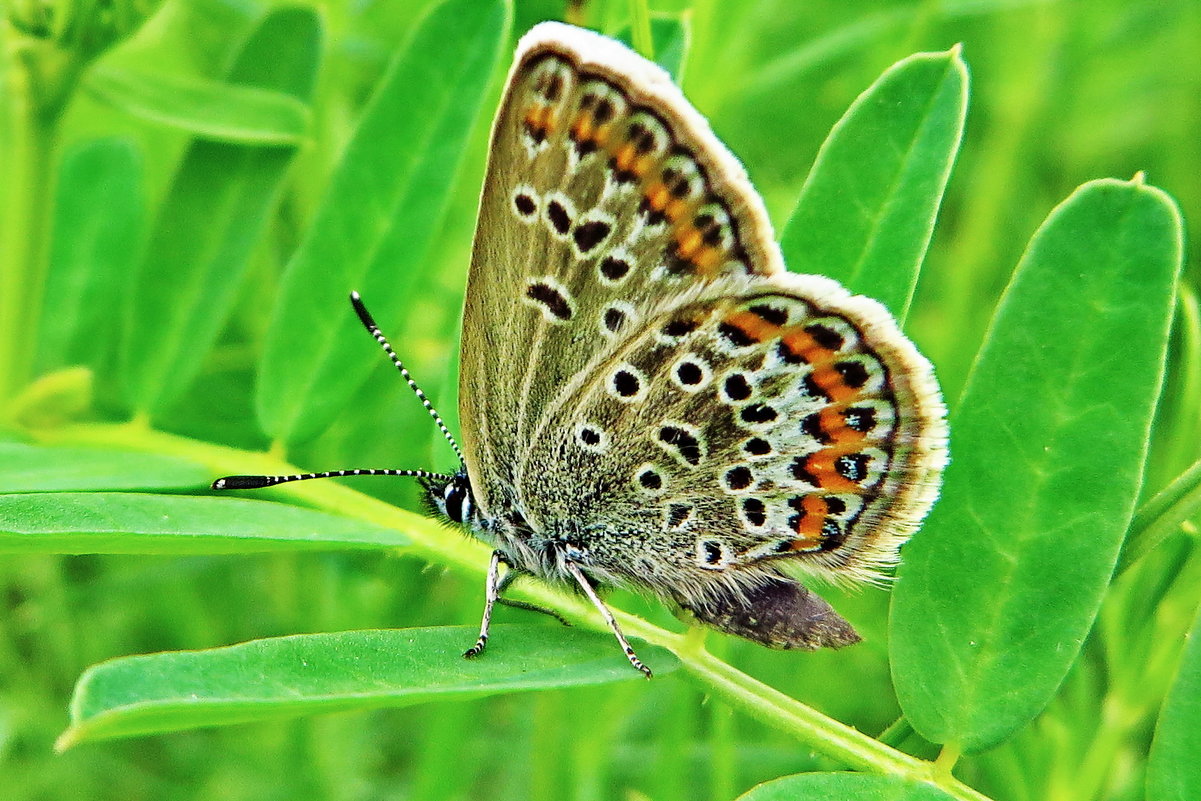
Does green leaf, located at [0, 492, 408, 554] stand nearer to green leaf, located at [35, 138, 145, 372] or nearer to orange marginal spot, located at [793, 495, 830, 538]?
orange marginal spot, located at [793, 495, 830, 538]

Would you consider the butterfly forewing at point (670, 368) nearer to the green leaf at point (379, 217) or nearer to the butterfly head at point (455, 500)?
the butterfly head at point (455, 500)

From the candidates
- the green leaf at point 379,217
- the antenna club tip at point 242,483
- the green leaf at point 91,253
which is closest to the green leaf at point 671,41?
the green leaf at point 379,217

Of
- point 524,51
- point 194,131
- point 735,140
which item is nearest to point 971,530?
point 524,51

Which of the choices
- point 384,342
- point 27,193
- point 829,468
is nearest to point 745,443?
point 829,468

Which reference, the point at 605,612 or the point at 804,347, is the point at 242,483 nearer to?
the point at 605,612

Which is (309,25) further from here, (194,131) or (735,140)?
(735,140)

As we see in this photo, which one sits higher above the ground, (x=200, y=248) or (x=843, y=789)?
(x=200, y=248)
